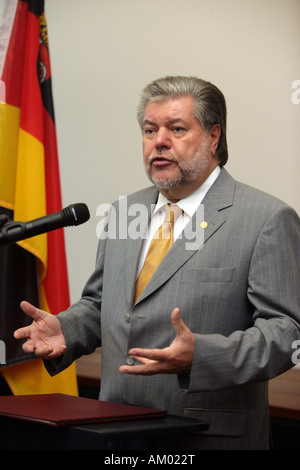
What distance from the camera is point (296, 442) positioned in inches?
95.5

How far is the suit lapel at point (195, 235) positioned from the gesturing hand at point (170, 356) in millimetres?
393

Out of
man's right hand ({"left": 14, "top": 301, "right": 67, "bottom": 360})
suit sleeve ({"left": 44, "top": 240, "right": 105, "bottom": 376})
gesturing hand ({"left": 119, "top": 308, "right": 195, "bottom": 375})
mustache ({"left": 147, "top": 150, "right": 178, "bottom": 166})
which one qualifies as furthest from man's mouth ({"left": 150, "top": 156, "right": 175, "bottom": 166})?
gesturing hand ({"left": 119, "top": 308, "right": 195, "bottom": 375})

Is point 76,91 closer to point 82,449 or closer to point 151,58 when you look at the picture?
point 151,58

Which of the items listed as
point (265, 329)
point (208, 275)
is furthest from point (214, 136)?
point (265, 329)

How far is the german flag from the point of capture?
2719 mm

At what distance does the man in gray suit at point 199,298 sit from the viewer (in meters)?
1.58

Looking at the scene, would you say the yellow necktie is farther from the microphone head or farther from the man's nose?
the microphone head

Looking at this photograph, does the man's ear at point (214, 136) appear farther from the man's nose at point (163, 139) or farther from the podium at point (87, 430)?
the podium at point (87, 430)

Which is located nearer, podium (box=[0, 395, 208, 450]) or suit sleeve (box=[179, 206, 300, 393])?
podium (box=[0, 395, 208, 450])

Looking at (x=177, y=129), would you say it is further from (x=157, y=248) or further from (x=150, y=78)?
(x=150, y=78)

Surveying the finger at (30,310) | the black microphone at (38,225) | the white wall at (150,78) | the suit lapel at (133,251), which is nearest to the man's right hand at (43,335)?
the finger at (30,310)

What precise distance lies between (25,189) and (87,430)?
181cm

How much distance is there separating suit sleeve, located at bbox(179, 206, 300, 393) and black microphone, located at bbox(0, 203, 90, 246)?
426mm

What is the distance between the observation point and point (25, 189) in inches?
110
